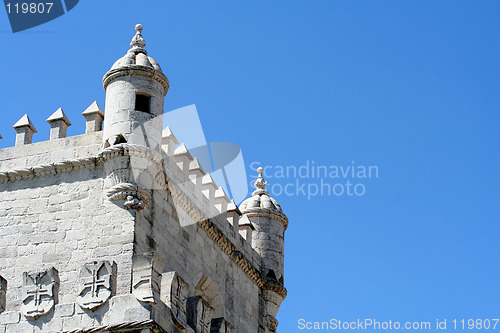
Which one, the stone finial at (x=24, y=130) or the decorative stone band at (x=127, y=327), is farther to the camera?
the stone finial at (x=24, y=130)

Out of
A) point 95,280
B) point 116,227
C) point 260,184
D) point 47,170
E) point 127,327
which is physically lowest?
point 127,327

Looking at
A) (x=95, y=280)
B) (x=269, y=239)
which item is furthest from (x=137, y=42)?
(x=269, y=239)

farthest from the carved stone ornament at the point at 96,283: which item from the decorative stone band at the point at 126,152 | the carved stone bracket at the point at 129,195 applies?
the decorative stone band at the point at 126,152

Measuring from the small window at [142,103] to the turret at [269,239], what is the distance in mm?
5504

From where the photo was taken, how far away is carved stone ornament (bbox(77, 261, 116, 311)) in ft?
70.7

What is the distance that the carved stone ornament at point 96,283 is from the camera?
848 inches

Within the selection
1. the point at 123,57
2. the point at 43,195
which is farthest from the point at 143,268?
the point at 123,57

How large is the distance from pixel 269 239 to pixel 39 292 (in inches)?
320

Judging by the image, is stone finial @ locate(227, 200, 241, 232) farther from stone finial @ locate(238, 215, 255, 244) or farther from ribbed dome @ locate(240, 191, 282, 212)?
ribbed dome @ locate(240, 191, 282, 212)

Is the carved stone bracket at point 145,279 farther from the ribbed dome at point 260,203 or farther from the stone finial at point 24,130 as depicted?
the ribbed dome at point 260,203

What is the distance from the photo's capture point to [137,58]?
24297 millimetres

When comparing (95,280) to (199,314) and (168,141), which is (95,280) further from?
(168,141)

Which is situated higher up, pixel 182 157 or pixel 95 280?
pixel 182 157

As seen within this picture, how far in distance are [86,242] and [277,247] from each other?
7.39 meters
